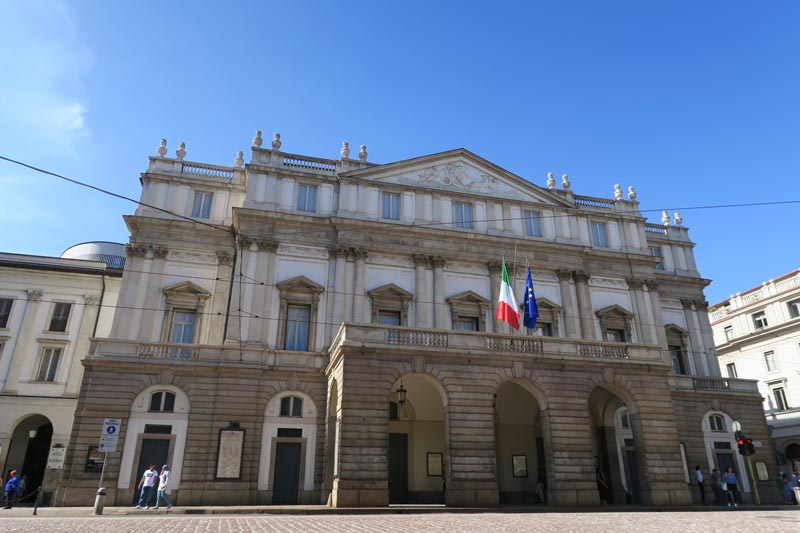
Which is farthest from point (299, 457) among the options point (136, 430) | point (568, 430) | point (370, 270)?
point (568, 430)

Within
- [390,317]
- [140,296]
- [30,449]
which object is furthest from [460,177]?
[30,449]

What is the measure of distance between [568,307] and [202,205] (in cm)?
2023

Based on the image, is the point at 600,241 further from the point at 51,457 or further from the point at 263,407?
the point at 51,457

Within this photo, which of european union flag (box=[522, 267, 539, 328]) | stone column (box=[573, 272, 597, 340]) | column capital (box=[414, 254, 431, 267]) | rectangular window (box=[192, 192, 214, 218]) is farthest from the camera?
stone column (box=[573, 272, 597, 340])

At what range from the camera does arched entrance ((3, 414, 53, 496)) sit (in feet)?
99.3

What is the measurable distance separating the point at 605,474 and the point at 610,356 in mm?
7557

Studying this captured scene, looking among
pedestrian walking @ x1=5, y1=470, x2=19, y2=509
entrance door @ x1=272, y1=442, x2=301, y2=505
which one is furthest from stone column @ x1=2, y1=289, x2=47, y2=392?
entrance door @ x1=272, y1=442, x2=301, y2=505

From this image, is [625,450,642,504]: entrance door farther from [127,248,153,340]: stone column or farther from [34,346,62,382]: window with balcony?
[34,346,62,382]: window with balcony

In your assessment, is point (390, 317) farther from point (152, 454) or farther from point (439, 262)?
point (152, 454)

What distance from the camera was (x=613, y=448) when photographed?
26984mm

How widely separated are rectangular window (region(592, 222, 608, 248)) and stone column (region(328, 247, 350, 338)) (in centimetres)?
1525

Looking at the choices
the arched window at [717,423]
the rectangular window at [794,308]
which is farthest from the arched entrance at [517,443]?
the rectangular window at [794,308]

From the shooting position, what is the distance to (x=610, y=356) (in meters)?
23.3

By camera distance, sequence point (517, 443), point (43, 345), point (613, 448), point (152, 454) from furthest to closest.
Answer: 1. point (43, 345)
2. point (517, 443)
3. point (613, 448)
4. point (152, 454)
